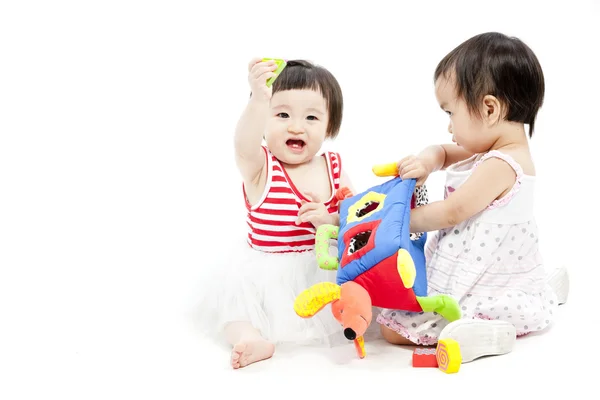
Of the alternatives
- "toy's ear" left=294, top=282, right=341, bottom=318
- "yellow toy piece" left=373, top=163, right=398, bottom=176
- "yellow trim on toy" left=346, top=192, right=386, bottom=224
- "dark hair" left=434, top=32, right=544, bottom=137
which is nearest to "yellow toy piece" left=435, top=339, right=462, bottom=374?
"toy's ear" left=294, top=282, right=341, bottom=318

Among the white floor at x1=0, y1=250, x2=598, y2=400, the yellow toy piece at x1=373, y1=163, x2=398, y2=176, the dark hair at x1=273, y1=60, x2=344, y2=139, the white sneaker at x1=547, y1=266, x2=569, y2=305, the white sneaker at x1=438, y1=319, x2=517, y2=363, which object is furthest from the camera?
the white sneaker at x1=547, y1=266, x2=569, y2=305

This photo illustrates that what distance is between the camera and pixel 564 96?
3.35 meters

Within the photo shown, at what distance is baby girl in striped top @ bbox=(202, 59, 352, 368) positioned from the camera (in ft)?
6.41

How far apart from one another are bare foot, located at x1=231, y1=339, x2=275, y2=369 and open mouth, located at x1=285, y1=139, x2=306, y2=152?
589 millimetres

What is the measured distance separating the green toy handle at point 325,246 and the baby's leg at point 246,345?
0.79 feet

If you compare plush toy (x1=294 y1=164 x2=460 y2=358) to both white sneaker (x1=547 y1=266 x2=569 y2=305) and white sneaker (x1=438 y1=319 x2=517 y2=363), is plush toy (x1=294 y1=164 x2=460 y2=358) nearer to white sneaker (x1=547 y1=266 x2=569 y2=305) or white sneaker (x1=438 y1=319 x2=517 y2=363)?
white sneaker (x1=438 y1=319 x2=517 y2=363)

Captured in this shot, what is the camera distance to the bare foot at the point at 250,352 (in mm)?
1755

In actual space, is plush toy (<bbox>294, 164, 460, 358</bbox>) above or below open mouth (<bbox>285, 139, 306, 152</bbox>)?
below

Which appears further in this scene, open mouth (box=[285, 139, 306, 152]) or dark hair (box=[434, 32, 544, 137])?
open mouth (box=[285, 139, 306, 152])

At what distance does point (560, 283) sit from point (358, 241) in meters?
0.75

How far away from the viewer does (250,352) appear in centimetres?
178

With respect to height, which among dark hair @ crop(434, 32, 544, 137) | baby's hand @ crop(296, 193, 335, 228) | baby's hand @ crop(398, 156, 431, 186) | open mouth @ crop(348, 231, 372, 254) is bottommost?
open mouth @ crop(348, 231, 372, 254)

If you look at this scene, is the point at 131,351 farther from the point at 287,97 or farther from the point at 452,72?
the point at 452,72

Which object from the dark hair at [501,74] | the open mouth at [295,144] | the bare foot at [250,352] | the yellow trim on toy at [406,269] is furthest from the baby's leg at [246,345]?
the dark hair at [501,74]
